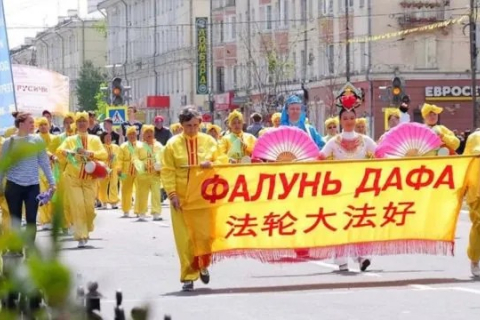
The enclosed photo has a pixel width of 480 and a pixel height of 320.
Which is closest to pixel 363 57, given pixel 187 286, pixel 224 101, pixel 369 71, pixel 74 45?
pixel 369 71

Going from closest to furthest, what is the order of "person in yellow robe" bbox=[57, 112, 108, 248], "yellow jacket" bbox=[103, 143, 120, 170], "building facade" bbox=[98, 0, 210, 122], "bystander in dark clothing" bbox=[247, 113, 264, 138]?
"person in yellow robe" bbox=[57, 112, 108, 248]
"bystander in dark clothing" bbox=[247, 113, 264, 138]
"yellow jacket" bbox=[103, 143, 120, 170]
"building facade" bbox=[98, 0, 210, 122]

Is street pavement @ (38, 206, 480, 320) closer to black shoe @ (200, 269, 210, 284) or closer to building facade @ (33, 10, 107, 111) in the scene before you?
black shoe @ (200, 269, 210, 284)

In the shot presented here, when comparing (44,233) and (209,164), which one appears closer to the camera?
(44,233)

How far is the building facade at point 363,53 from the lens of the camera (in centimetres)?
6003

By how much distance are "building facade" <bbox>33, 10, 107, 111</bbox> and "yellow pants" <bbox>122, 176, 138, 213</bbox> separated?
84.2 m

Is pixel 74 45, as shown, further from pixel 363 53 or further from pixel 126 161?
pixel 126 161

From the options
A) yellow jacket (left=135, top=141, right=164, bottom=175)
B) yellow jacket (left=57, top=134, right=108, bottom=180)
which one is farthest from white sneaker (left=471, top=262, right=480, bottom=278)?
yellow jacket (left=135, top=141, right=164, bottom=175)

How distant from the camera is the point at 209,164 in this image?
12406 millimetres

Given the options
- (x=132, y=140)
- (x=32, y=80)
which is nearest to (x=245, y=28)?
(x=32, y=80)

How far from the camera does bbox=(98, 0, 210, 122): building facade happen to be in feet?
290

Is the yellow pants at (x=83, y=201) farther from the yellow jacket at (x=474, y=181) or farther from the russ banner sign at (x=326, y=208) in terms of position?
the yellow jacket at (x=474, y=181)

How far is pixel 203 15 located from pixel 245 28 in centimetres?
1105

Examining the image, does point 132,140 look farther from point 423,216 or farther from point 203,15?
point 203,15

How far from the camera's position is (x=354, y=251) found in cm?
1296
